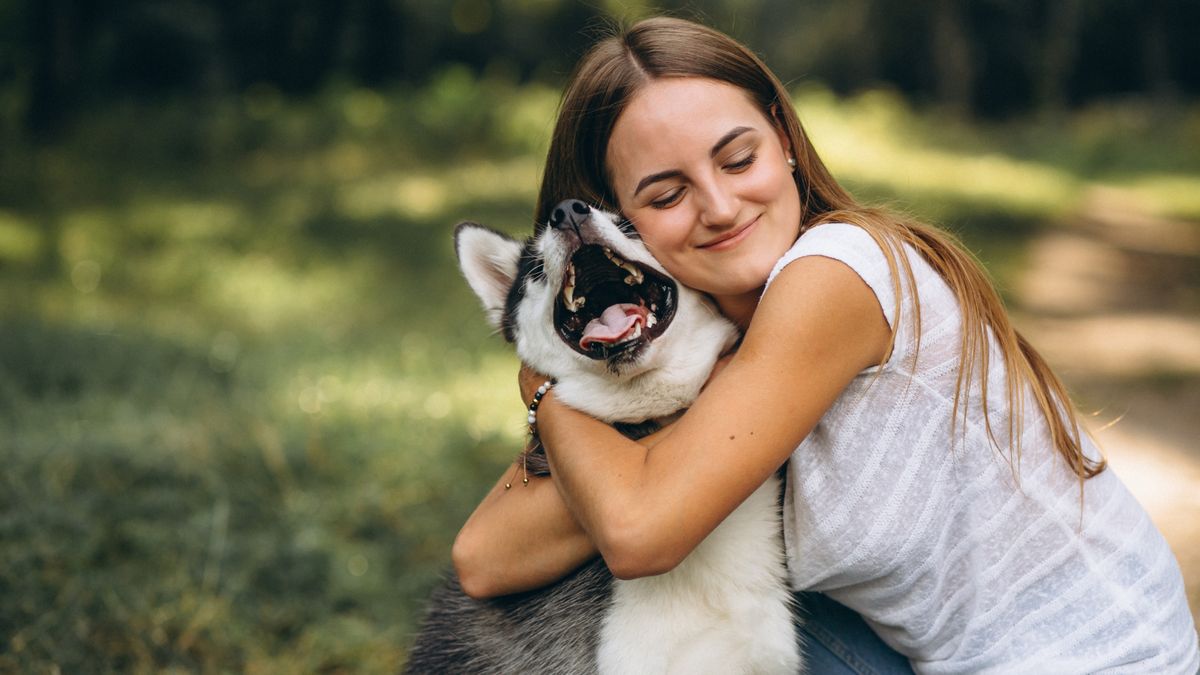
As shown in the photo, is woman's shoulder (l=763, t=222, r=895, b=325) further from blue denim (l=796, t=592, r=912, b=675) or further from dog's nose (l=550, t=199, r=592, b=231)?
blue denim (l=796, t=592, r=912, b=675)

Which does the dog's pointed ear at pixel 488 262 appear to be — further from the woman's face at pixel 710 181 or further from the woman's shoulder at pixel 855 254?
the woman's shoulder at pixel 855 254

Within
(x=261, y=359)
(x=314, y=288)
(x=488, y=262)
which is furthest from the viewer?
(x=314, y=288)

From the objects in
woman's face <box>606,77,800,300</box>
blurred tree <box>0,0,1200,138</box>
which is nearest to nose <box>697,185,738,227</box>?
woman's face <box>606,77,800,300</box>

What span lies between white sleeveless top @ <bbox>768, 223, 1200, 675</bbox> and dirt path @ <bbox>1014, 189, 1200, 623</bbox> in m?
0.49

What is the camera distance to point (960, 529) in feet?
7.11

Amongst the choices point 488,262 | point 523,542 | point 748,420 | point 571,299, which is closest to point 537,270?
point 571,299

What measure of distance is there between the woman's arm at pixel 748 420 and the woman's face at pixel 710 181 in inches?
9.6

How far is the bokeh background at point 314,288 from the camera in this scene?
3.71m

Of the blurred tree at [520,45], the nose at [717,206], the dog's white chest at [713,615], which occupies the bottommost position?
the blurred tree at [520,45]

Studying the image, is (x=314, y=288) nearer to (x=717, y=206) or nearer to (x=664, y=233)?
(x=664, y=233)

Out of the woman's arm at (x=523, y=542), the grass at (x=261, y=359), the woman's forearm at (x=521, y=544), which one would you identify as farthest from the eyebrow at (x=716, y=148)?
the grass at (x=261, y=359)

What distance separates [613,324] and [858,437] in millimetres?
655

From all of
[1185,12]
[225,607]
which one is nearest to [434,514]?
[225,607]

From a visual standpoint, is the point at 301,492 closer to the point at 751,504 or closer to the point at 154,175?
the point at 751,504
